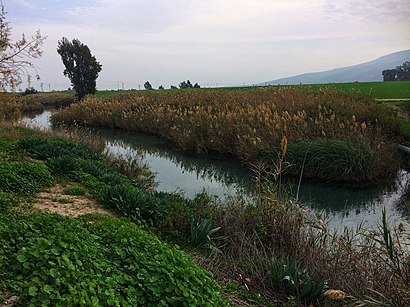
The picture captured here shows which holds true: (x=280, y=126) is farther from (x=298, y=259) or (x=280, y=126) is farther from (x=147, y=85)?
(x=147, y=85)

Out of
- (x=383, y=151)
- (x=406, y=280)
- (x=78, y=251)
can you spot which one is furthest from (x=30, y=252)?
(x=383, y=151)

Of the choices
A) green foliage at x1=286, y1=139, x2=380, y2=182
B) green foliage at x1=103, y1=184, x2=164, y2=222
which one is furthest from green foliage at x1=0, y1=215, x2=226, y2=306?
green foliage at x1=286, y1=139, x2=380, y2=182

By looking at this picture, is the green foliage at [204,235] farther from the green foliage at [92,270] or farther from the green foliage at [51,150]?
the green foliage at [51,150]

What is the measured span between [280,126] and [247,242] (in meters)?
8.15

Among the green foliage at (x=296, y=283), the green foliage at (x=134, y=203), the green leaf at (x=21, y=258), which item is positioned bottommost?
the green foliage at (x=296, y=283)

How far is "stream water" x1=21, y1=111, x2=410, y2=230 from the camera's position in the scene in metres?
9.12

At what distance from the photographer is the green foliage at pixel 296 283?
4371 millimetres

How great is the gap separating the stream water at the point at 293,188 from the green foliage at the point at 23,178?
346cm

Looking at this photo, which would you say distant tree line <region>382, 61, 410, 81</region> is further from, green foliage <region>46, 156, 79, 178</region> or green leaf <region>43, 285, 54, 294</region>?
green leaf <region>43, 285, 54, 294</region>

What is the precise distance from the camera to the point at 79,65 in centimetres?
4081

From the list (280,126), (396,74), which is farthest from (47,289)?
(396,74)

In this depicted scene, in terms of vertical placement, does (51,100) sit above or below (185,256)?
above

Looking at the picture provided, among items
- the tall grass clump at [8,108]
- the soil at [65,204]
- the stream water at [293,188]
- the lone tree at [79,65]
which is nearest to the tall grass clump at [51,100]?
the lone tree at [79,65]

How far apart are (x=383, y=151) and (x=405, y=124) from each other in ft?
15.5
